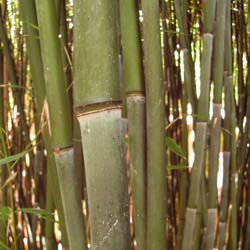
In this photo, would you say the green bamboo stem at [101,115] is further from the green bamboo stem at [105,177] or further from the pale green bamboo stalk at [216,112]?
the pale green bamboo stalk at [216,112]

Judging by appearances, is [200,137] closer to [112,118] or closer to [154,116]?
[154,116]

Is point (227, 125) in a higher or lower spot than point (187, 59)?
lower

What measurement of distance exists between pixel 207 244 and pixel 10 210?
44cm

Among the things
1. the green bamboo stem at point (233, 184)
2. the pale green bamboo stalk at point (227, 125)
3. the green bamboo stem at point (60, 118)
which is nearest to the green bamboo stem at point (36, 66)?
the green bamboo stem at point (60, 118)

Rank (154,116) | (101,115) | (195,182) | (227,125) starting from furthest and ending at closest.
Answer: (227,125)
(195,182)
(154,116)
(101,115)

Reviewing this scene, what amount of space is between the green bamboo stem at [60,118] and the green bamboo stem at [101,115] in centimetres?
5

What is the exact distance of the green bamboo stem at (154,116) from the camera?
0.58 metres

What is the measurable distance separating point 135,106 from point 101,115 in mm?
139

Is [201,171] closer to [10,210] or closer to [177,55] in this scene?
[10,210]

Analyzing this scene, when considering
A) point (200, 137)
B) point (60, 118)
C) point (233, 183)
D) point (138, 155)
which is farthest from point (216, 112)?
point (60, 118)

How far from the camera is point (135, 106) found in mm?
611

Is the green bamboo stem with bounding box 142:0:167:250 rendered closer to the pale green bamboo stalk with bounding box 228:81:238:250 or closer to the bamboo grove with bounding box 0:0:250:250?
the bamboo grove with bounding box 0:0:250:250

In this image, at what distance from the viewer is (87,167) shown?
1.60ft

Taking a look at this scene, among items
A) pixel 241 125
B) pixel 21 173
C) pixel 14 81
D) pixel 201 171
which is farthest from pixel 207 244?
pixel 21 173
